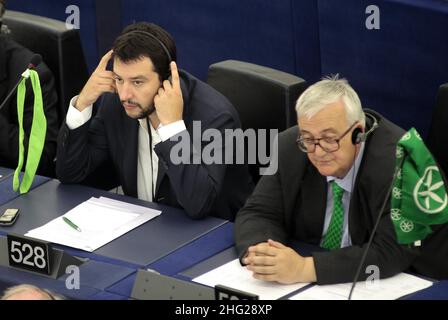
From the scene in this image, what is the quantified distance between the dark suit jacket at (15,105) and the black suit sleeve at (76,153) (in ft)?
1.59

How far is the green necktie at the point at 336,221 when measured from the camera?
12.2 feet

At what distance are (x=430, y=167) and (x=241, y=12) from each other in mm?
2671

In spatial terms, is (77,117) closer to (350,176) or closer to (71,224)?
(71,224)

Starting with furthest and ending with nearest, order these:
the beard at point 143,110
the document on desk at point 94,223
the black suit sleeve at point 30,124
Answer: the black suit sleeve at point 30,124
the beard at point 143,110
the document on desk at point 94,223

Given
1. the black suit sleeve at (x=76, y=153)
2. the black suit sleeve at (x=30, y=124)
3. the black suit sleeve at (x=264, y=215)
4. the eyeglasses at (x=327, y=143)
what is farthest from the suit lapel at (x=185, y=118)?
the black suit sleeve at (x=30, y=124)

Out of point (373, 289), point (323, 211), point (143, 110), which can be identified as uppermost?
point (143, 110)

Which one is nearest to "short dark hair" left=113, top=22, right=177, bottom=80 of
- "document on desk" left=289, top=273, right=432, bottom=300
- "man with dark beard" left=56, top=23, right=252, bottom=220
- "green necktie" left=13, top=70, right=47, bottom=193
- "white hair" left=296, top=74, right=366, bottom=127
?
"man with dark beard" left=56, top=23, right=252, bottom=220

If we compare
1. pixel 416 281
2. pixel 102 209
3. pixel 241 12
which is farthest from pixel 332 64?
pixel 416 281

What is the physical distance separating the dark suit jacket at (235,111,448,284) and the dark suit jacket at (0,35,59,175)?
1.29 metres

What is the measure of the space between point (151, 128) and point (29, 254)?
0.87 m

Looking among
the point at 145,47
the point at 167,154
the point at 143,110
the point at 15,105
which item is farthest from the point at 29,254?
the point at 15,105

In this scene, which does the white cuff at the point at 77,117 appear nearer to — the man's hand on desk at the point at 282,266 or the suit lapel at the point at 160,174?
the suit lapel at the point at 160,174

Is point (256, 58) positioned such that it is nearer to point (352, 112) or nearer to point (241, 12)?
point (241, 12)

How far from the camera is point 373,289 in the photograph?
3389 millimetres
